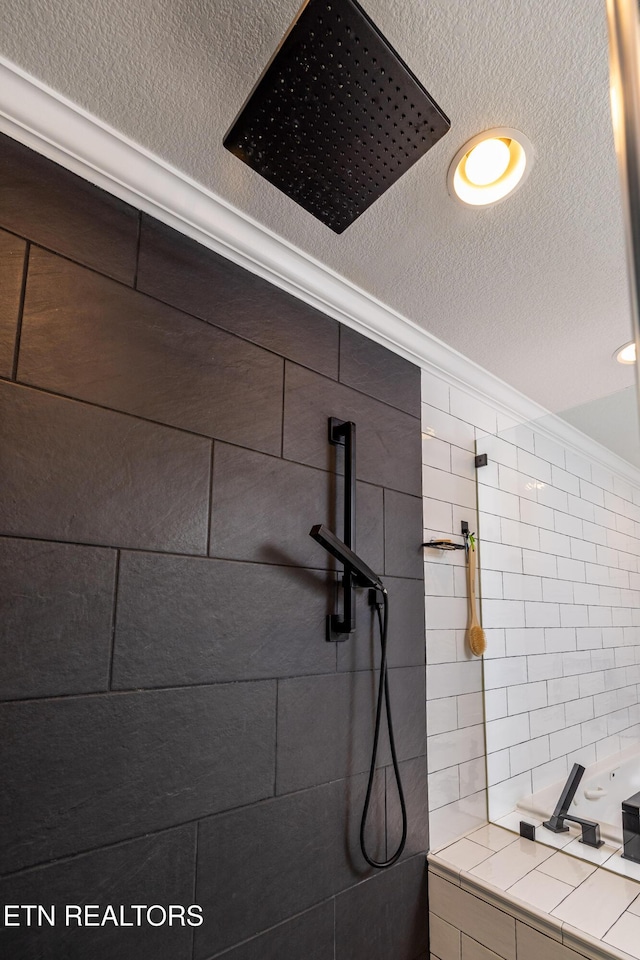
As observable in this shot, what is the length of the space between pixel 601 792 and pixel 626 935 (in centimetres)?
66

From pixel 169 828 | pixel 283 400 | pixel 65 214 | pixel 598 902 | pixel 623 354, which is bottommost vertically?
pixel 598 902

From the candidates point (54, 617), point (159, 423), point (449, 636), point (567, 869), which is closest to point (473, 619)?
point (449, 636)

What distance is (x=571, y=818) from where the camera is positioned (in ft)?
6.07

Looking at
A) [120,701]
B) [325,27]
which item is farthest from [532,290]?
[120,701]

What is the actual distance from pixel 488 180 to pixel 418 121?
339mm

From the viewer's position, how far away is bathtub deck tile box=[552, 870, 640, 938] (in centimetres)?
136

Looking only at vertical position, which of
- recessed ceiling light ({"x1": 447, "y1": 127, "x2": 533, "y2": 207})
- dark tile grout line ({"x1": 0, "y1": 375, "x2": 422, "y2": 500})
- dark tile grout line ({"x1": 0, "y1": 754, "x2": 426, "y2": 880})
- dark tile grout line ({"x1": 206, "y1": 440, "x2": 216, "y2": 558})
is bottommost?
dark tile grout line ({"x1": 0, "y1": 754, "x2": 426, "y2": 880})

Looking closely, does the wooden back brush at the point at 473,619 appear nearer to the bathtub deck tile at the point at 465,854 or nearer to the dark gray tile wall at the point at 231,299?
the bathtub deck tile at the point at 465,854

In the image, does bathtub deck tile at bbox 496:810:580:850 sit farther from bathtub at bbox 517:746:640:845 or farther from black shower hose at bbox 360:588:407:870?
black shower hose at bbox 360:588:407:870

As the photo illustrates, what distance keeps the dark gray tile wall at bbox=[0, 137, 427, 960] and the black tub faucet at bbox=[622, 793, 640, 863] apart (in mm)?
658

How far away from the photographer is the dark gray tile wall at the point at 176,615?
3.39 feet

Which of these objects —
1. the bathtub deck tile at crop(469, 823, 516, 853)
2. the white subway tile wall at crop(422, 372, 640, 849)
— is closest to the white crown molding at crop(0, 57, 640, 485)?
the white subway tile wall at crop(422, 372, 640, 849)

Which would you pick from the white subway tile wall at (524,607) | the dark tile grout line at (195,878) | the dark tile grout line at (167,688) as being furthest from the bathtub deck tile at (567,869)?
the dark tile grout line at (195,878)

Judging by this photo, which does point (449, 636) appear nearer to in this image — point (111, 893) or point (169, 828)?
point (169, 828)
